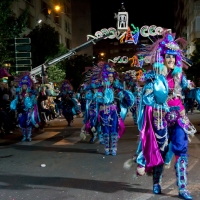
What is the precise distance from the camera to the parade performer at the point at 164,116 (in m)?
4.24

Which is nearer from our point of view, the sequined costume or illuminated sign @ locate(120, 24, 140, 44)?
the sequined costume

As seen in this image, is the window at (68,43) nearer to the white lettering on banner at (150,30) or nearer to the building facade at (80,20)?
the building facade at (80,20)

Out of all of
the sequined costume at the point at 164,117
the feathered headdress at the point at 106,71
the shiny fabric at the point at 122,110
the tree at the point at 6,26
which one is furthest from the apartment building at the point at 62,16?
the sequined costume at the point at 164,117

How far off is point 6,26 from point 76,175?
961 cm

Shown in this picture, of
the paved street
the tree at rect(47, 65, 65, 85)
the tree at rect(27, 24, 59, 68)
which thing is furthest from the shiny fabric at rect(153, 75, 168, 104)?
the tree at rect(47, 65, 65, 85)

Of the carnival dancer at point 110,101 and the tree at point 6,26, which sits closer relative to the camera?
the carnival dancer at point 110,101

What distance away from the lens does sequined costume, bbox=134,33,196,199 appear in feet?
13.9

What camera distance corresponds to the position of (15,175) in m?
5.99

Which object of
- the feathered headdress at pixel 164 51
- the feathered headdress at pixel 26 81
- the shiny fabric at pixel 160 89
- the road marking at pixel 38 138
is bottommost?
the road marking at pixel 38 138

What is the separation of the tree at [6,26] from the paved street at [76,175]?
546cm

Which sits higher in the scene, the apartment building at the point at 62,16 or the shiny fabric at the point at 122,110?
the apartment building at the point at 62,16

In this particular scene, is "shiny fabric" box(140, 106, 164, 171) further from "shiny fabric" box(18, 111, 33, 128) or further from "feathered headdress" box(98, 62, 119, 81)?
"shiny fabric" box(18, 111, 33, 128)

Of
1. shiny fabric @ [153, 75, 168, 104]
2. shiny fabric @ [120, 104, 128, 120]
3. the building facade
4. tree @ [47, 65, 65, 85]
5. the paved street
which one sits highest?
the building facade

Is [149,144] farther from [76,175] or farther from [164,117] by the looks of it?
[76,175]
